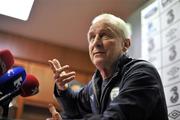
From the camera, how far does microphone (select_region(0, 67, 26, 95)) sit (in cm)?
91

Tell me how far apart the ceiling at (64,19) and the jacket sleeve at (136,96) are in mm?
1522

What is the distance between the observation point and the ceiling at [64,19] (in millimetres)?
2480

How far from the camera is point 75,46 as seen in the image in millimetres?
3355

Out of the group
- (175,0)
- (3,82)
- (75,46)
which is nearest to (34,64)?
(75,46)

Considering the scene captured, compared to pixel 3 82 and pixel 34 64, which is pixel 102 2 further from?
pixel 3 82

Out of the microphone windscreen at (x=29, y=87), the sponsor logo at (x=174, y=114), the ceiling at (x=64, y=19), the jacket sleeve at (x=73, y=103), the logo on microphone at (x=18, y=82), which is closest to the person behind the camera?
the logo on microphone at (x=18, y=82)

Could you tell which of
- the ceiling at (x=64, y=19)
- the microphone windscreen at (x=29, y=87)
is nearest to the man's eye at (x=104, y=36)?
the microphone windscreen at (x=29, y=87)

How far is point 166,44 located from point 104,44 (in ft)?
2.24

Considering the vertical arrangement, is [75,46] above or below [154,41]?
above

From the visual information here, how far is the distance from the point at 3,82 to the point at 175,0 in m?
1.12

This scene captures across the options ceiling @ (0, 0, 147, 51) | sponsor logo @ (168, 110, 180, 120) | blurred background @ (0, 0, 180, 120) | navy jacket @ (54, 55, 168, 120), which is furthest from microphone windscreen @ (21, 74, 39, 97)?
ceiling @ (0, 0, 147, 51)

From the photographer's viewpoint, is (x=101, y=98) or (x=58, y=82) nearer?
(x=101, y=98)

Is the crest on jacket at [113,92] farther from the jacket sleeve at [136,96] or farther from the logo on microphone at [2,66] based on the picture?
the logo on microphone at [2,66]

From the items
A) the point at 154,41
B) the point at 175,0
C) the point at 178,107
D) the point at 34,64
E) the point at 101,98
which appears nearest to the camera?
the point at 101,98
